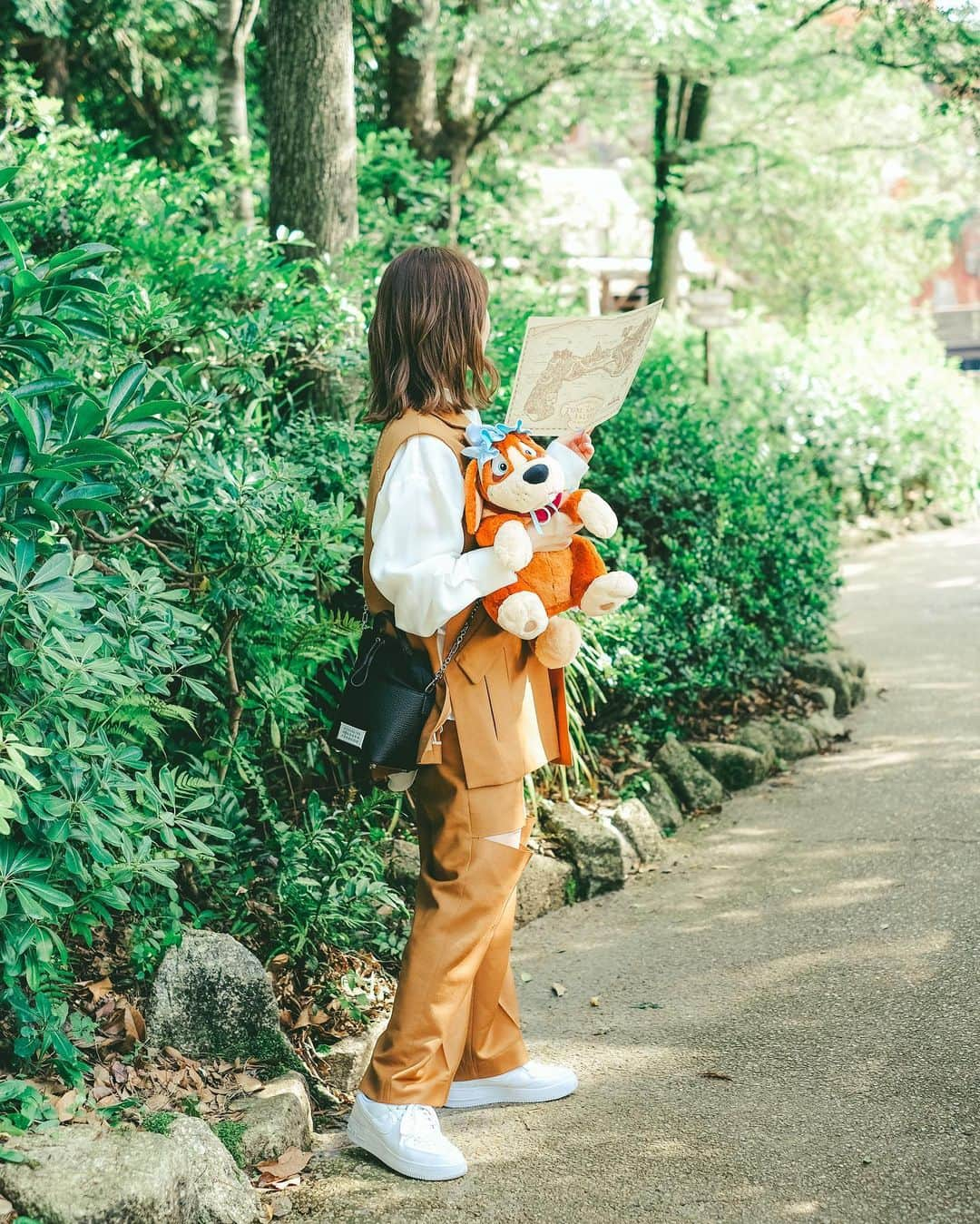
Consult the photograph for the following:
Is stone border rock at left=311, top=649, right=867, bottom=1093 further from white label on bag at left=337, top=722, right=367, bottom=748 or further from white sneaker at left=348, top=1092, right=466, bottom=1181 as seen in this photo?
white label on bag at left=337, top=722, right=367, bottom=748

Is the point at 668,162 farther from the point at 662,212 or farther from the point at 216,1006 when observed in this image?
the point at 216,1006

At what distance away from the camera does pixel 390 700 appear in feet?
9.45

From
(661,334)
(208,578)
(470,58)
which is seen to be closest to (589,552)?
(208,578)

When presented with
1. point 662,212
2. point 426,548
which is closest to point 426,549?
point 426,548

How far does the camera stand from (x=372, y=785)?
14.1 feet

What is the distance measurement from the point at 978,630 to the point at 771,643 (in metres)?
2.60

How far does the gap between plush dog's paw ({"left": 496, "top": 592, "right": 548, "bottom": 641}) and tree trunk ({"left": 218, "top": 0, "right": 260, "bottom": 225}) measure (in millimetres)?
4246

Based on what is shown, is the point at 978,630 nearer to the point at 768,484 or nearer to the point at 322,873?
the point at 768,484

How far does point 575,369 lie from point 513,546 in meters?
0.47

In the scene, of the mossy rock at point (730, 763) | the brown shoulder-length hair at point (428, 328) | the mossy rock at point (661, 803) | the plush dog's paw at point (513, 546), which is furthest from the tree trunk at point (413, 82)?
the plush dog's paw at point (513, 546)

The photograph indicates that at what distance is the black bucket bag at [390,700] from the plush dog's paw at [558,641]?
0.68 ft

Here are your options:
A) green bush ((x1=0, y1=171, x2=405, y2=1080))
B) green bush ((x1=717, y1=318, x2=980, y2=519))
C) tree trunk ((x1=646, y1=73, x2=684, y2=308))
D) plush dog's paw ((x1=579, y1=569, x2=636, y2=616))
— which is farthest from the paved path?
tree trunk ((x1=646, y1=73, x2=684, y2=308))

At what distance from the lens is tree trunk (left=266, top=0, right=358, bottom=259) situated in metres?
5.37

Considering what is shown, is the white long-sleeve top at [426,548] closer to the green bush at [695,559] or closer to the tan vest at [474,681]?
the tan vest at [474,681]
